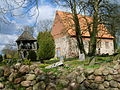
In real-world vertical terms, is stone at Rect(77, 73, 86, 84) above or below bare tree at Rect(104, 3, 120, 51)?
below

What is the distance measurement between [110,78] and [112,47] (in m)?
25.8

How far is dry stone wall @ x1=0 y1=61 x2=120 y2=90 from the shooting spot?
220 inches

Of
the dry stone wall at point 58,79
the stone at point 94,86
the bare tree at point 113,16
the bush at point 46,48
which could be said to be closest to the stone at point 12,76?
the dry stone wall at point 58,79

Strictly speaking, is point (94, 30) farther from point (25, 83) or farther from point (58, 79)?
point (25, 83)

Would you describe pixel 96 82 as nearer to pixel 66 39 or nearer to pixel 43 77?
pixel 43 77

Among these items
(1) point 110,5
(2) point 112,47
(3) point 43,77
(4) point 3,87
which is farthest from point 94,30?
(2) point 112,47

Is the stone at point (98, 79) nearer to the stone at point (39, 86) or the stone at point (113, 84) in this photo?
the stone at point (113, 84)

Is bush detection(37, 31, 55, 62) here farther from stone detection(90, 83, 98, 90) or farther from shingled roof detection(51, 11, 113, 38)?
stone detection(90, 83, 98, 90)

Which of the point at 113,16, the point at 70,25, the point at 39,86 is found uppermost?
the point at 113,16

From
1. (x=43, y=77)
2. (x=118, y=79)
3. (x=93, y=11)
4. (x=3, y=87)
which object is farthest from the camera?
(x=93, y=11)

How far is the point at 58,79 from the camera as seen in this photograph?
233 inches

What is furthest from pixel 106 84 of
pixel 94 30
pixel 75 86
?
pixel 94 30

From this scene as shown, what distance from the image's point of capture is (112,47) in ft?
100.0

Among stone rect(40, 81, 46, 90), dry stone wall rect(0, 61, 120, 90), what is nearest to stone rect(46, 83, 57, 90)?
dry stone wall rect(0, 61, 120, 90)
